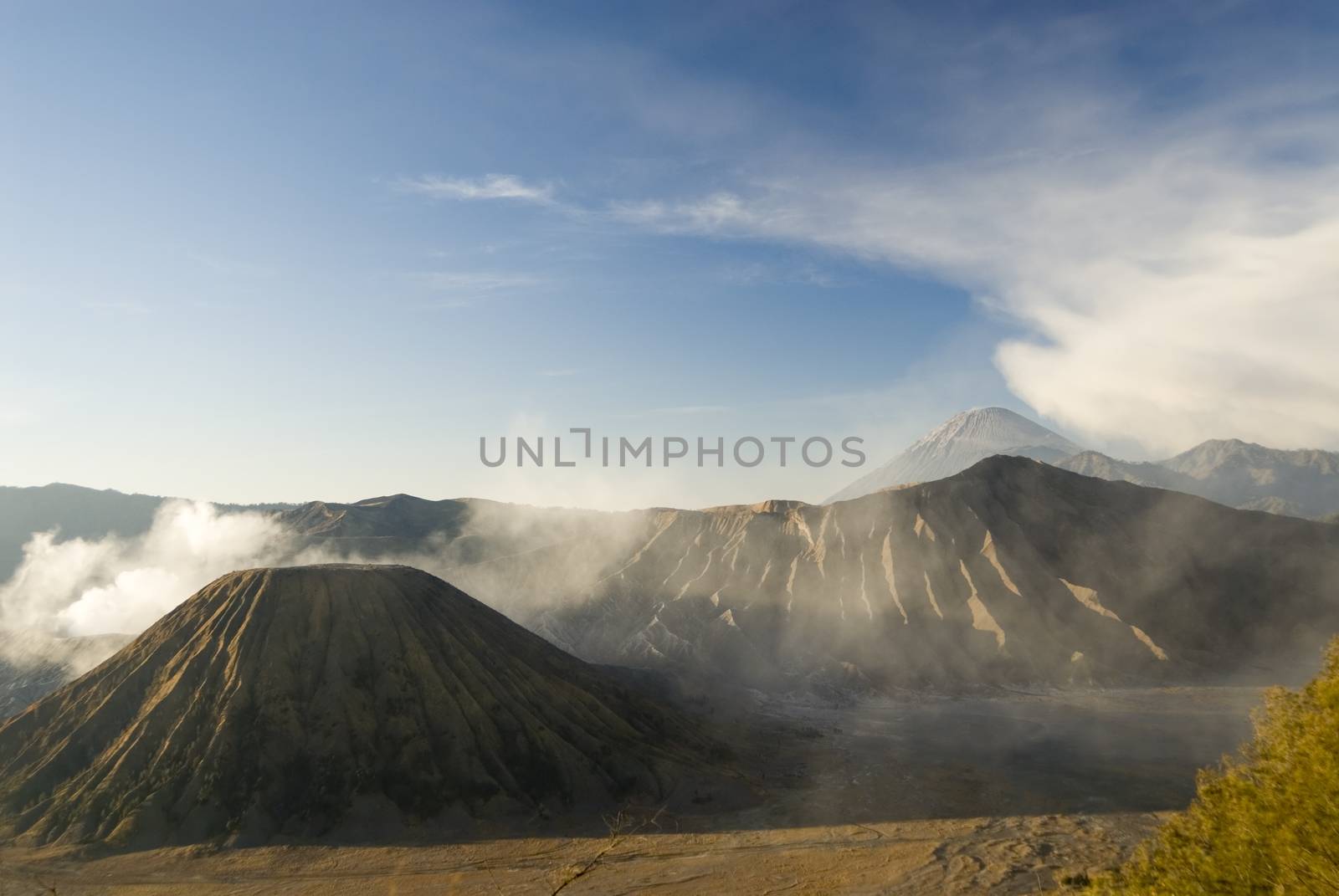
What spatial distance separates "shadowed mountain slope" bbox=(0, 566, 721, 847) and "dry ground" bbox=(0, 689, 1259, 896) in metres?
3.01

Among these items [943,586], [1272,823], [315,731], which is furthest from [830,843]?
[943,586]

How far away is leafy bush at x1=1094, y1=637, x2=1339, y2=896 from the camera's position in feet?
39.6

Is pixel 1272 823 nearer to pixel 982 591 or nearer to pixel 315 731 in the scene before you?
pixel 315 731

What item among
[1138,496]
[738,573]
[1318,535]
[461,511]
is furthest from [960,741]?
[461,511]

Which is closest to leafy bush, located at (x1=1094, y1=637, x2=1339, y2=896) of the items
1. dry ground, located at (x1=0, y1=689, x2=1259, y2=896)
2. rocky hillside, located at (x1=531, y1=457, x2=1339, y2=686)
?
dry ground, located at (x1=0, y1=689, x2=1259, y2=896)

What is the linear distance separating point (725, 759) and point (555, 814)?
14.6 metres

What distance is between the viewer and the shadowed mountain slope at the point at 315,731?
40.3 meters

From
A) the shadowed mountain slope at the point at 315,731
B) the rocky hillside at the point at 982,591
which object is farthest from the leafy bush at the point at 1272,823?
the rocky hillside at the point at 982,591

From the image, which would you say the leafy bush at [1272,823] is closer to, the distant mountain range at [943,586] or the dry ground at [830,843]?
the dry ground at [830,843]

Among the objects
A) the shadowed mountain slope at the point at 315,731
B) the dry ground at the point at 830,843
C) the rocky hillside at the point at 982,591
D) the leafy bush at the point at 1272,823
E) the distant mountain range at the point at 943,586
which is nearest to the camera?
the leafy bush at the point at 1272,823

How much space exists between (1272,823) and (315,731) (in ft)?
150

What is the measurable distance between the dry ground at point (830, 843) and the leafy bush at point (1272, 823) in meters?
16.4

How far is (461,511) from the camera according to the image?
145 m

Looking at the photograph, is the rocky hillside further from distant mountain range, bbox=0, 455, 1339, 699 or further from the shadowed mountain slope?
the shadowed mountain slope
